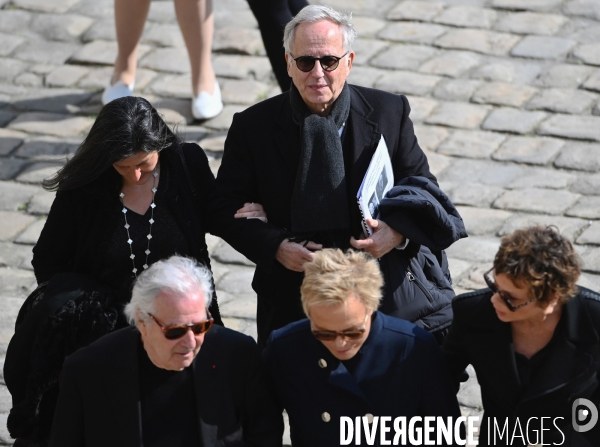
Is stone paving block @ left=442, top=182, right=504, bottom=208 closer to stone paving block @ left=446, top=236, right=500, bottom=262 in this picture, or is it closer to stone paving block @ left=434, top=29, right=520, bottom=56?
stone paving block @ left=446, top=236, right=500, bottom=262

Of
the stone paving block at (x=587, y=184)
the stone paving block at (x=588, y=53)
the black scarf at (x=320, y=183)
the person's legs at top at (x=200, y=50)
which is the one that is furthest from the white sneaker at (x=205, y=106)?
the black scarf at (x=320, y=183)

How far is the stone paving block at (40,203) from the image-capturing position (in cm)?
637

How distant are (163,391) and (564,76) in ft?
15.3

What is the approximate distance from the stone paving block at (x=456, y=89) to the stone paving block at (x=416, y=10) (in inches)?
38.0

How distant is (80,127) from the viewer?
7188mm

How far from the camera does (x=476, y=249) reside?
581cm

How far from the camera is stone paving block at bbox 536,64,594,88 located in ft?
23.6

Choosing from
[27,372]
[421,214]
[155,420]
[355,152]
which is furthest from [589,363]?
[27,372]

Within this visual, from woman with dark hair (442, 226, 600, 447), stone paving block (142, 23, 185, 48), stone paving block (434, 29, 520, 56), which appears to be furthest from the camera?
stone paving block (142, 23, 185, 48)

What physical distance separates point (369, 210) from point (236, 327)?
1857mm

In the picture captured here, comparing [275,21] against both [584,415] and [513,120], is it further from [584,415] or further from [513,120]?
[584,415]

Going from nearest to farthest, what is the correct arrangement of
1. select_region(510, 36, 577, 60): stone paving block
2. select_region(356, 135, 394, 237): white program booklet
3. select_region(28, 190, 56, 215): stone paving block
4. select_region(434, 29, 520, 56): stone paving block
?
select_region(356, 135, 394, 237): white program booklet, select_region(28, 190, 56, 215): stone paving block, select_region(510, 36, 577, 60): stone paving block, select_region(434, 29, 520, 56): stone paving block

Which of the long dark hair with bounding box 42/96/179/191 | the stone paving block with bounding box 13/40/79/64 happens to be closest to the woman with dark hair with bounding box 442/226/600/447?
the long dark hair with bounding box 42/96/179/191

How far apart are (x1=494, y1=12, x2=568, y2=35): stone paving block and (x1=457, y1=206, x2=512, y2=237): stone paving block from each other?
2274 mm
